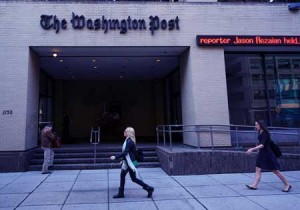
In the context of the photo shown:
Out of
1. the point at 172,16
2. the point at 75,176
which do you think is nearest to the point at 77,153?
the point at 75,176

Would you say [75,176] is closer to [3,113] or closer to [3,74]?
[3,113]

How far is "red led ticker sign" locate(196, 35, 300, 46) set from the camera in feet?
38.0

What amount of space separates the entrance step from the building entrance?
3.48 m

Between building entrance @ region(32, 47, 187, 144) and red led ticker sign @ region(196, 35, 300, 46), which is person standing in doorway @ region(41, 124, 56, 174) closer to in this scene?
building entrance @ region(32, 47, 187, 144)

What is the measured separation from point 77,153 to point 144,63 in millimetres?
6003

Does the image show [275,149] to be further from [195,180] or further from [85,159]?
[85,159]

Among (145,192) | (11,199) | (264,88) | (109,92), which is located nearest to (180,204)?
(145,192)

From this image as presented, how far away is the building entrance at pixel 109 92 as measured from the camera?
44.5 ft

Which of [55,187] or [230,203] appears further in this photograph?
[55,187]

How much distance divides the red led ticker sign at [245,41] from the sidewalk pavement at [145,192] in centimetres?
551

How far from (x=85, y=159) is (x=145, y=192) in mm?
4742

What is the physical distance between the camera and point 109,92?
20.2m

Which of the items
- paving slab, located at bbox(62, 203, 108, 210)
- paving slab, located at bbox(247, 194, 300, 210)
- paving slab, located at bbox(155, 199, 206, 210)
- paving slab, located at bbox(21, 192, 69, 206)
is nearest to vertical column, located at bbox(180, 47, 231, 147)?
paving slab, located at bbox(247, 194, 300, 210)

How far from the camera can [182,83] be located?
13016 millimetres
